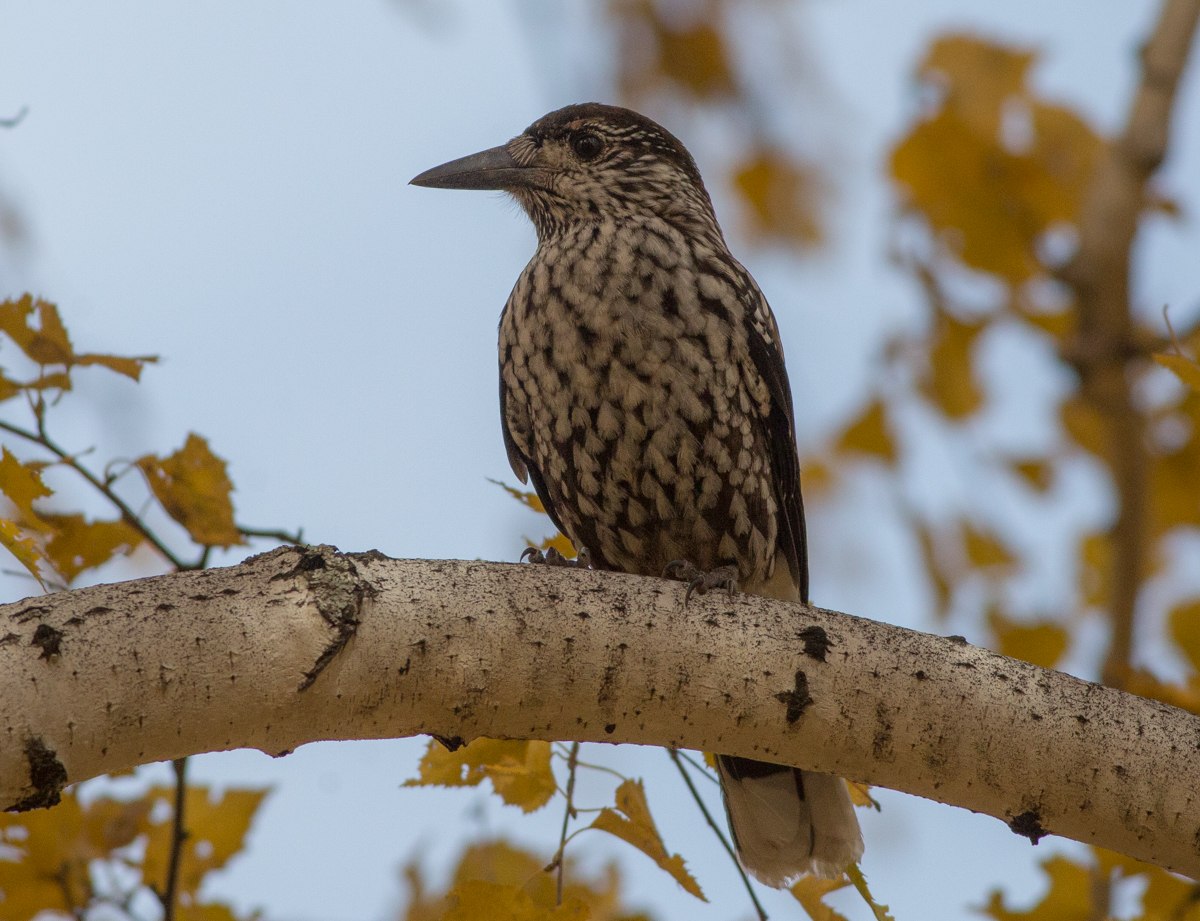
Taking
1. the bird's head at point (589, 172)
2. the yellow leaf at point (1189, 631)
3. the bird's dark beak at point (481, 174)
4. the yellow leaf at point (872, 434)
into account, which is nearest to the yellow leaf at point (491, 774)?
the yellow leaf at point (1189, 631)

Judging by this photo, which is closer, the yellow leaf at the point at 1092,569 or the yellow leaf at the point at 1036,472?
the yellow leaf at the point at 1036,472

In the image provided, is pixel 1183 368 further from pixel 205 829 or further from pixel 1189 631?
pixel 205 829

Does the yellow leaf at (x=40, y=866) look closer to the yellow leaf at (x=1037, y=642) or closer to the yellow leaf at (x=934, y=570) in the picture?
the yellow leaf at (x=1037, y=642)

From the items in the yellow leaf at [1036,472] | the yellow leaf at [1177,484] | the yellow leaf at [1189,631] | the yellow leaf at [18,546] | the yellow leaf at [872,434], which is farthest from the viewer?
the yellow leaf at [1036,472]

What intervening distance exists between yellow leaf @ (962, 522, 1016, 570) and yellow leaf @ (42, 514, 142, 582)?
10.3 ft

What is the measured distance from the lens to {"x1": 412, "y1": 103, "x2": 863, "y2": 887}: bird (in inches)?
130

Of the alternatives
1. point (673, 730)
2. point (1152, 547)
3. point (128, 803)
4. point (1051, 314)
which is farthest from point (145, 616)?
point (1152, 547)

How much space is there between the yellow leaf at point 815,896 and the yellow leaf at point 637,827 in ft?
0.86

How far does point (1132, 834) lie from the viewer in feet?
7.41

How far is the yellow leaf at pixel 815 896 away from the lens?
254cm

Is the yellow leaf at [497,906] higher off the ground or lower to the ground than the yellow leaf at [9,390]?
lower

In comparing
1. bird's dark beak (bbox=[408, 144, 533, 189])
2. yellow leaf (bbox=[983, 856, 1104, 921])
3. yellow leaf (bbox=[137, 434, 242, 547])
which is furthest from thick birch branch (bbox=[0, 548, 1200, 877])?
bird's dark beak (bbox=[408, 144, 533, 189])

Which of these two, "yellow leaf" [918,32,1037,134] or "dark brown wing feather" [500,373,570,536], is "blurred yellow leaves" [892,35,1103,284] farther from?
"dark brown wing feather" [500,373,570,536]

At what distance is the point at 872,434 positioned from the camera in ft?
16.2
